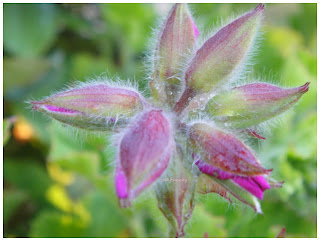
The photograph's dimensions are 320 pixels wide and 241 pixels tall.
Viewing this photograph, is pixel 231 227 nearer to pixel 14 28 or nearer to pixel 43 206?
pixel 43 206

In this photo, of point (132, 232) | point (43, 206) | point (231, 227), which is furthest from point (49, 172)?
point (231, 227)

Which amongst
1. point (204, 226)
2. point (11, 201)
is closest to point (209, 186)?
point (204, 226)

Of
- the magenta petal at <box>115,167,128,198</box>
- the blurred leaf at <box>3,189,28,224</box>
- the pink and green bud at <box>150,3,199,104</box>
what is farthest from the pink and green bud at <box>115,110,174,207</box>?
the blurred leaf at <box>3,189,28,224</box>

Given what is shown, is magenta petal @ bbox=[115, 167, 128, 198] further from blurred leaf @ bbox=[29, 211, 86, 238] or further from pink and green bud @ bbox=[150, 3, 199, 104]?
blurred leaf @ bbox=[29, 211, 86, 238]

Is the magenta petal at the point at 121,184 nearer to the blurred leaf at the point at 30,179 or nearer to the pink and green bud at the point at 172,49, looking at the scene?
the pink and green bud at the point at 172,49

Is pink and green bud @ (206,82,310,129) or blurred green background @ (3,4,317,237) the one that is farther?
blurred green background @ (3,4,317,237)
